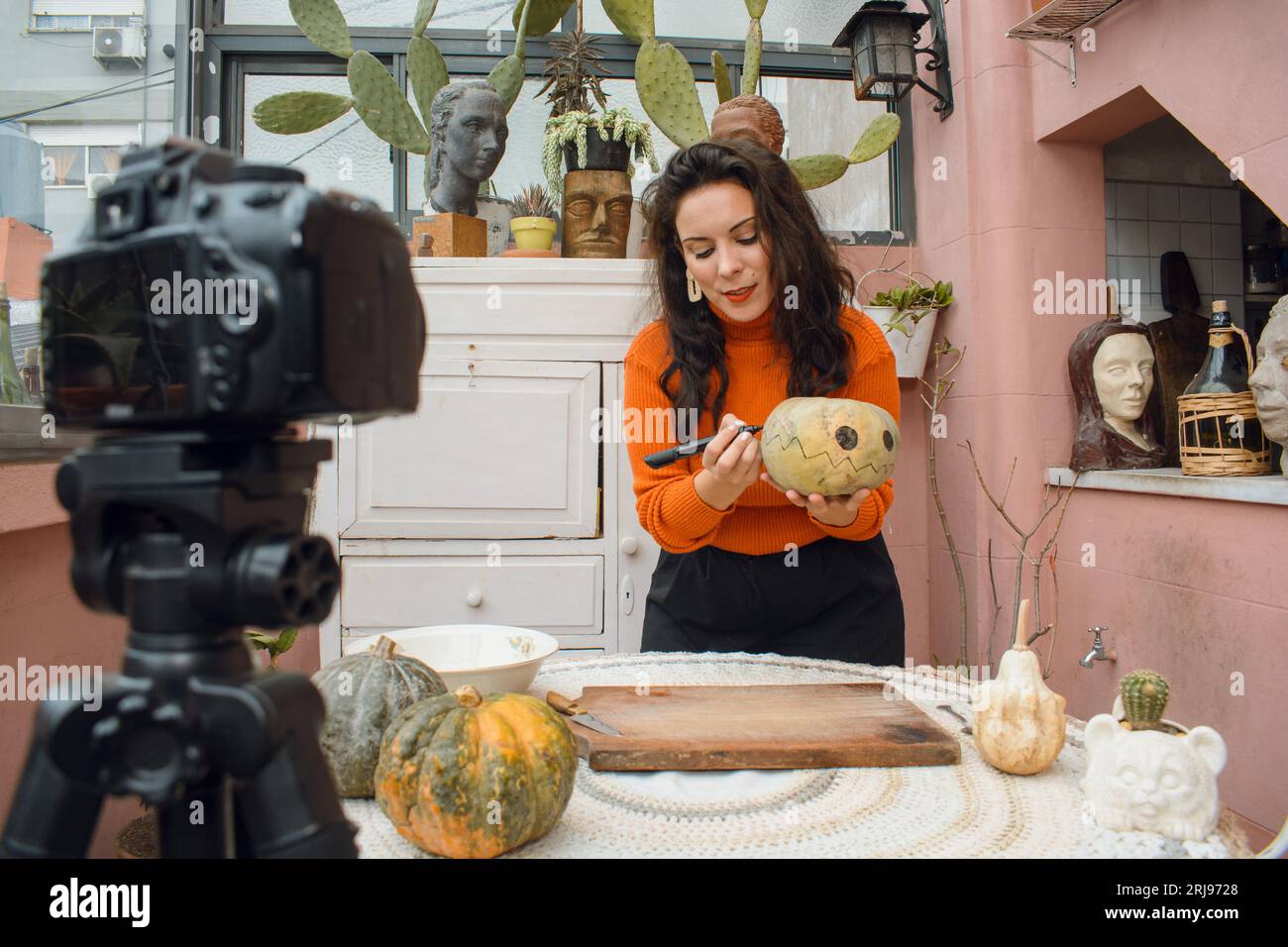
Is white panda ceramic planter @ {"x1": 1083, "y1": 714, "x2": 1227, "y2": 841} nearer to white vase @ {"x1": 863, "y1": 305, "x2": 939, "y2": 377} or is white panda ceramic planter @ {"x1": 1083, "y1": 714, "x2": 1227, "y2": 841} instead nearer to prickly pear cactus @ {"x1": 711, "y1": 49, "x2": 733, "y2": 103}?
white vase @ {"x1": 863, "y1": 305, "x2": 939, "y2": 377}

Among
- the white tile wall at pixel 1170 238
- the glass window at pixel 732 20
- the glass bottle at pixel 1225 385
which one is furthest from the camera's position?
the glass window at pixel 732 20

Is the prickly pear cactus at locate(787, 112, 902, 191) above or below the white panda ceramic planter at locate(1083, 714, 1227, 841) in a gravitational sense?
above

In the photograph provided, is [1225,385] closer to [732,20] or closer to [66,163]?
[732,20]

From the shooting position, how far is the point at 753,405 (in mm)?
1631

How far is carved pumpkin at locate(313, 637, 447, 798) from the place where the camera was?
2.65 feet

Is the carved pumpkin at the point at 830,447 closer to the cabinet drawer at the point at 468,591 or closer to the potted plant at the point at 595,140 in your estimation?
the cabinet drawer at the point at 468,591

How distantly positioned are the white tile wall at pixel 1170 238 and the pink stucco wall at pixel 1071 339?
0.67 ft

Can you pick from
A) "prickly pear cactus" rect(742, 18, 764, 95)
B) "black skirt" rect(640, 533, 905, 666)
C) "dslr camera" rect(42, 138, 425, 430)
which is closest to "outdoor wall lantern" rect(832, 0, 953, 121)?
"prickly pear cactus" rect(742, 18, 764, 95)

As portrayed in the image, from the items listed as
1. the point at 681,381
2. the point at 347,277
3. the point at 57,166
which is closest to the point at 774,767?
the point at 347,277

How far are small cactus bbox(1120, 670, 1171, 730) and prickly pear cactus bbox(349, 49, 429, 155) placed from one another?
2425 mm

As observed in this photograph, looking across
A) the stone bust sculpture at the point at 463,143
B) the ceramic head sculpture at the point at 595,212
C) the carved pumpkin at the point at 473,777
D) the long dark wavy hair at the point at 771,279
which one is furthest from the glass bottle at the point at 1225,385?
the stone bust sculpture at the point at 463,143

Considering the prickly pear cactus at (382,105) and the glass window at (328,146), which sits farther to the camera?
the glass window at (328,146)

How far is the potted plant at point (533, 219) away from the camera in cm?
256
